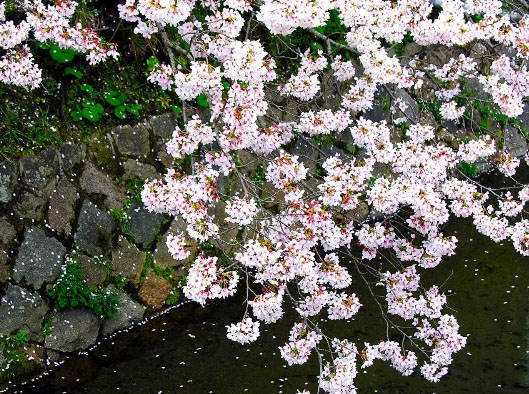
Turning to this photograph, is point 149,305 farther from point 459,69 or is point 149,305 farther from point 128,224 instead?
point 459,69

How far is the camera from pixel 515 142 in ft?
35.3

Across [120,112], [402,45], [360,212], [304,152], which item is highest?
[402,45]

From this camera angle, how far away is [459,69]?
6.61 metres

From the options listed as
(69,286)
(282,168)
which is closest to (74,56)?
(69,286)

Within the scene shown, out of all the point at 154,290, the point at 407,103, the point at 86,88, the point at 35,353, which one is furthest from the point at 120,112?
the point at 407,103

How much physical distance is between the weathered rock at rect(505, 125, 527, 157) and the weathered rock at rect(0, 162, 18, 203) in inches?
317

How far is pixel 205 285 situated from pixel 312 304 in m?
1.18

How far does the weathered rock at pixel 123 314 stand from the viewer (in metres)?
5.86

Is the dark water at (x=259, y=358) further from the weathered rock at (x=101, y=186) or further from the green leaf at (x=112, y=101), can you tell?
the green leaf at (x=112, y=101)

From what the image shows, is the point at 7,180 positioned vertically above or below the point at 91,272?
above

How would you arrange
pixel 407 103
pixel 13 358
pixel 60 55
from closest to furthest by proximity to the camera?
1. pixel 13 358
2. pixel 60 55
3. pixel 407 103

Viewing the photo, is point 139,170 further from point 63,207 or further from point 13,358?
point 13,358

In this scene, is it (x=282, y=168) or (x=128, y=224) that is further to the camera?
(x=128, y=224)

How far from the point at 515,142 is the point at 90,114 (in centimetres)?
760
